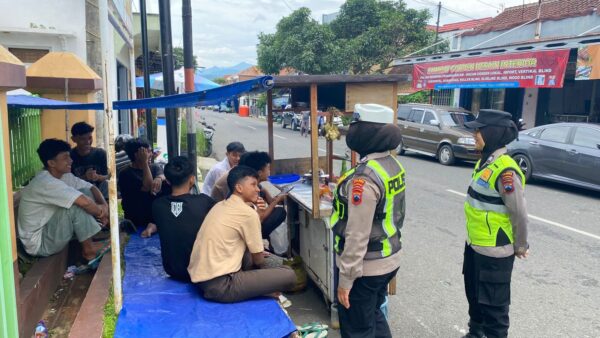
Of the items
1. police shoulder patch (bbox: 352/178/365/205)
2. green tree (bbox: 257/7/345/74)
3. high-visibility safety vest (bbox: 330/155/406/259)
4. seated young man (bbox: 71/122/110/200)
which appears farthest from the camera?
green tree (bbox: 257/7/345/74)

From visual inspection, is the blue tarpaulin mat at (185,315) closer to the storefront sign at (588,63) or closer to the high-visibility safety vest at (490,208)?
the high-visibility safety vest at (490,208)

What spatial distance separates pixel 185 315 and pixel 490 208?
7.55 ft

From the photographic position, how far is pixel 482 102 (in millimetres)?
19016

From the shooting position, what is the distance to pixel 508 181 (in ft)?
10.5

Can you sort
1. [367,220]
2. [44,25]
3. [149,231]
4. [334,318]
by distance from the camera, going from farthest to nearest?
[44,25], [149,231], [334,318], [367,220]

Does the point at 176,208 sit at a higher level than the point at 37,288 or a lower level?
higher

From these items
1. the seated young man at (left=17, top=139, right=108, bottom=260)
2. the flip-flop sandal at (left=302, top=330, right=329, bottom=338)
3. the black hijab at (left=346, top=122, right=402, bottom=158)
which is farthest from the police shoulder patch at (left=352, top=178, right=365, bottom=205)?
the seated young man at (left=17, top=139, right=108, bottom=260)

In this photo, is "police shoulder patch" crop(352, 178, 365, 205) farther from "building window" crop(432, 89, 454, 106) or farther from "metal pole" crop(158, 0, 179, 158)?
"building window" crop(432, 89, 454, 106)

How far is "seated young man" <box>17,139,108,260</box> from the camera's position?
13.5 ft

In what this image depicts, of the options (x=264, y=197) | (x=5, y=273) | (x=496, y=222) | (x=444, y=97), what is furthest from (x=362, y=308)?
(x=444, y=97)

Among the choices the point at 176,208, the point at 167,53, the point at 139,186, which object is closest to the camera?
the point at 176,208

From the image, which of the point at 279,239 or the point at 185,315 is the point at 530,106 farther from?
the point at 185,315

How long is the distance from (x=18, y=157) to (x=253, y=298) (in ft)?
12.8

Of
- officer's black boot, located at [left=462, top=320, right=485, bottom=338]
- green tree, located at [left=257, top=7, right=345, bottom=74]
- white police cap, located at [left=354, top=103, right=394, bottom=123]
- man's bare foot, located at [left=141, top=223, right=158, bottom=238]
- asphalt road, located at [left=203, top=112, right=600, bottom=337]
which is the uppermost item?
green tree, located at [left=257, top=7, right=345, bottom=74]
